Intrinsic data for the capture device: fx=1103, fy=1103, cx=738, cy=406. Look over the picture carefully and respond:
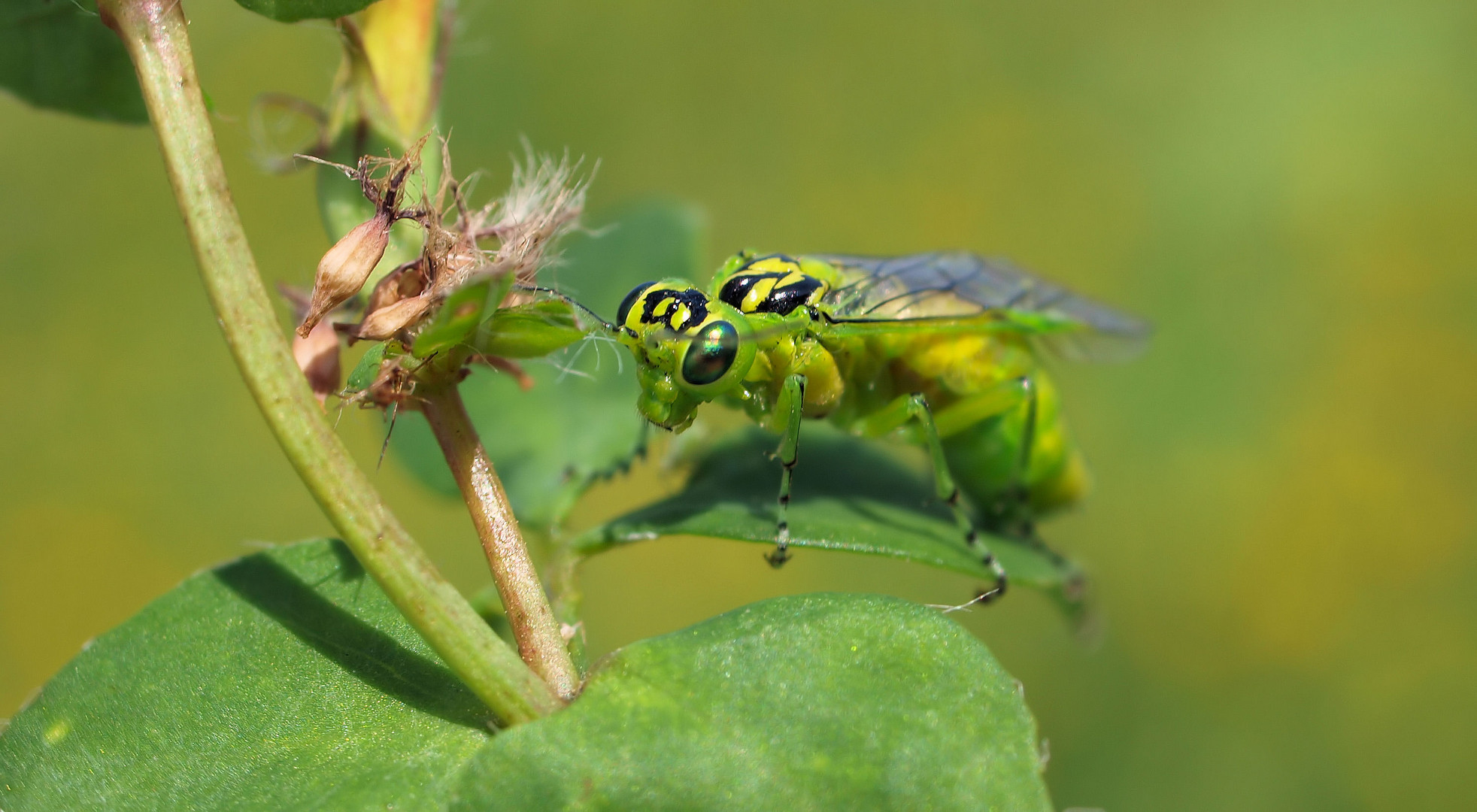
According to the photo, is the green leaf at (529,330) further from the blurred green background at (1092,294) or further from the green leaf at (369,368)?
the blurred green background at (1092,294)

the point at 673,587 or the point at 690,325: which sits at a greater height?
the point at 690,325

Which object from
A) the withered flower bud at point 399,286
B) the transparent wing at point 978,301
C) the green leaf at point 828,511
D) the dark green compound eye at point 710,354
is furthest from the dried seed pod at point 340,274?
the transparent wing at point 978,301

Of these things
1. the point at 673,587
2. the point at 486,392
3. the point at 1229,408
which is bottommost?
the point at 673,587

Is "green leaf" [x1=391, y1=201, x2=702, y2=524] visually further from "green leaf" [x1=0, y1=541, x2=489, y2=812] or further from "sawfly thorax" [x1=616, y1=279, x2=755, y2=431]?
"green leaf" [x1=0, y1=541, x2=489, y2=812]

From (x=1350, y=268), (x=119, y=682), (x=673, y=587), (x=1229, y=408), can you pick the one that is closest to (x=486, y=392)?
(x=119, y=682)

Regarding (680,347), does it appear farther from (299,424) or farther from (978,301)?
(978,301)

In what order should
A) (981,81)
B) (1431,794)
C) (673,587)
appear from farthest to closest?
(981,81) < (673,587) < (1431,794)

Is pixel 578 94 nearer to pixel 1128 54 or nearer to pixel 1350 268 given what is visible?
pixel 1128 54
